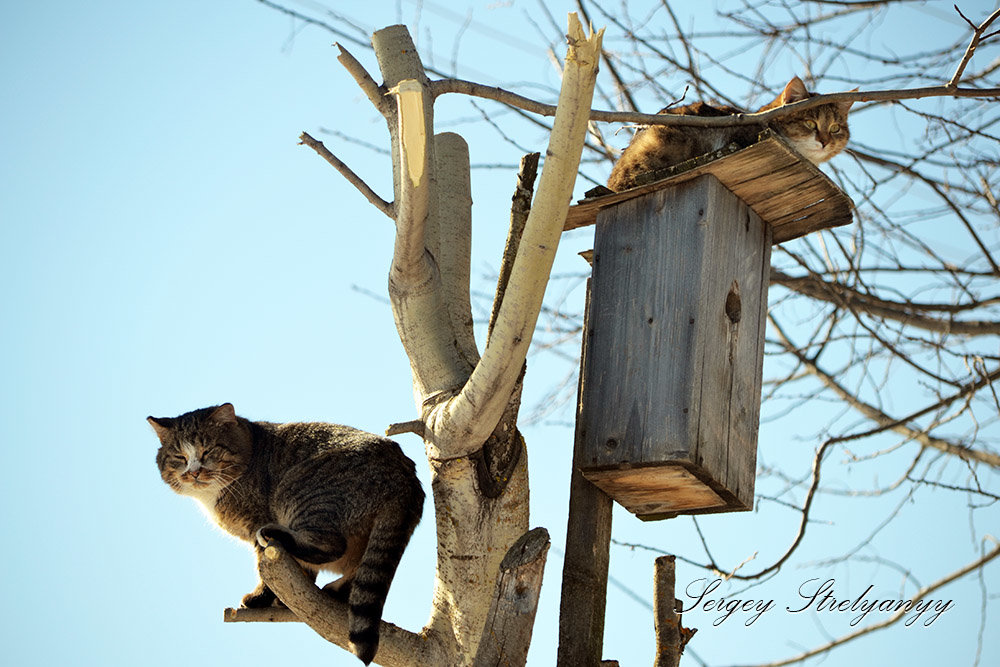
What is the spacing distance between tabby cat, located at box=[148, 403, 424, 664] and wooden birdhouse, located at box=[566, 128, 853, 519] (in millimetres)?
697

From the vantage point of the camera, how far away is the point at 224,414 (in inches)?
168

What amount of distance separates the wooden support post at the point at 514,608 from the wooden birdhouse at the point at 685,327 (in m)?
0.78

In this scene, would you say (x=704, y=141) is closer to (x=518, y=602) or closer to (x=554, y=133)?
(x=554, y=133)

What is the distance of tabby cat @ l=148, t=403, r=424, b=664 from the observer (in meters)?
3.20

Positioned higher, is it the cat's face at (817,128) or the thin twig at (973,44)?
the cat's face at (817,128)

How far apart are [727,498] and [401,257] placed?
48.0 inches

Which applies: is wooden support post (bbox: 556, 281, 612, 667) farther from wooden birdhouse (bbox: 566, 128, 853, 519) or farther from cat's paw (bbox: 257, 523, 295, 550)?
cat's paw (bbox: 257, 523, 295, 550)

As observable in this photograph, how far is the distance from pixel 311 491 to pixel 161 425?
1.17m

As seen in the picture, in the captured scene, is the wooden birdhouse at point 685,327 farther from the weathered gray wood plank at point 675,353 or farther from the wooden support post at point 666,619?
the wooden support post at point 666,619

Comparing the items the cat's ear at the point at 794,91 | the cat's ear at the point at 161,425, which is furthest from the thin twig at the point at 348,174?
the cat's ear at the point at 794,91

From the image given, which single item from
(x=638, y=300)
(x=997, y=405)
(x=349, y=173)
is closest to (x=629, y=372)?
(x=638, y=300)

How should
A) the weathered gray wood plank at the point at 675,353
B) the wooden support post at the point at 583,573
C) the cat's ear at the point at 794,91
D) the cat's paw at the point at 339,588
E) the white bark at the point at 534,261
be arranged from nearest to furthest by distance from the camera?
the white bark at the point at 534,261
the wooden support post at the point at 583,573
the weathered gray wood plank at the point at 675,353
the cat's paw at the point at 339,588
the cat's ear at the point at 794,91

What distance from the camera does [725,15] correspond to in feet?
14.7

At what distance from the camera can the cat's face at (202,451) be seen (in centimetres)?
403
